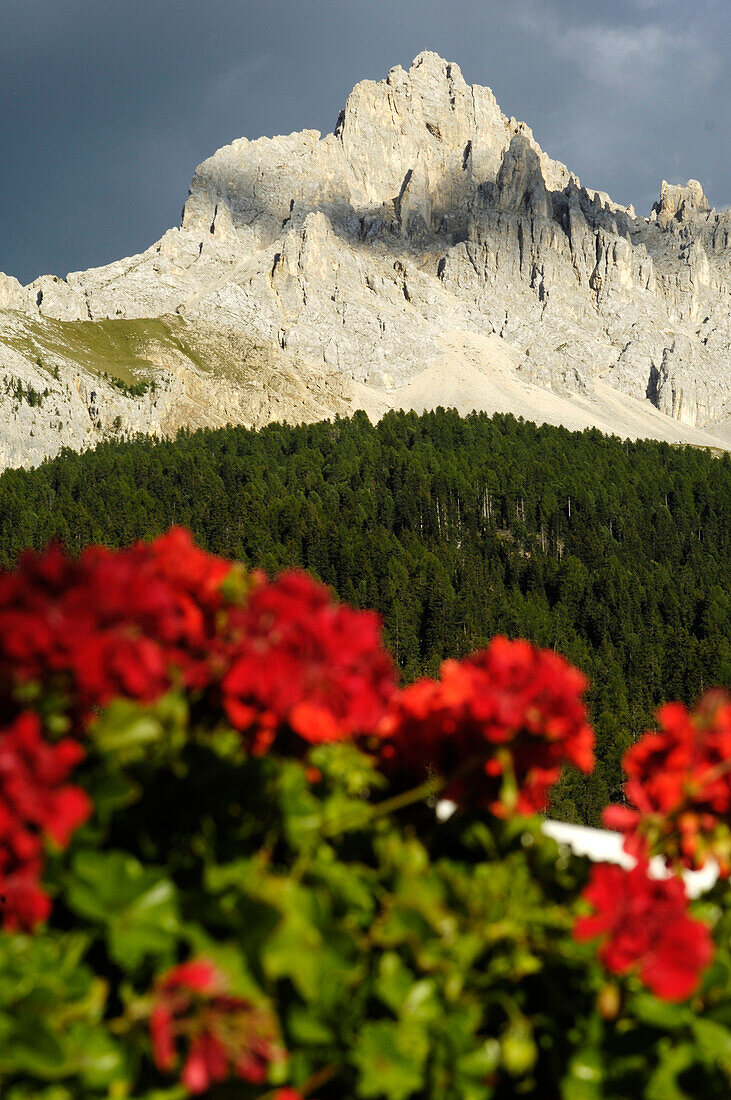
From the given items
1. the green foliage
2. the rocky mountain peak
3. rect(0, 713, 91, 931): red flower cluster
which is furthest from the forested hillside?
the rocky mountain peak

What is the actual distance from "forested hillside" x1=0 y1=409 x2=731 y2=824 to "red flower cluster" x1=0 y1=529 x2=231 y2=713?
6182 centimetres

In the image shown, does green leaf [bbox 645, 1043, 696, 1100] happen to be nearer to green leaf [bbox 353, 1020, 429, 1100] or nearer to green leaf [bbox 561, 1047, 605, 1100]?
green leaf [bbox 561, 1047, 605, 1100]

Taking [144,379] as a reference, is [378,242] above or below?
above

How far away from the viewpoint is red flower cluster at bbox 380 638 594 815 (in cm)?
190

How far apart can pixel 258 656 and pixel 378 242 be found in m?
180

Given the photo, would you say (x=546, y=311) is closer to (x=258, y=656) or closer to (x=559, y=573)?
(x=559, y=573)

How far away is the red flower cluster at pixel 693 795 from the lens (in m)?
1.87

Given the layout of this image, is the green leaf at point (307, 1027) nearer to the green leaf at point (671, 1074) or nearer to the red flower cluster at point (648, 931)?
the red flower cluster at point (648, 931)

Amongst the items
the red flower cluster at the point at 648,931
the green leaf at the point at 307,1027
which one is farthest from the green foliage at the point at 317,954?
the red flower cluster at the point at 648,931

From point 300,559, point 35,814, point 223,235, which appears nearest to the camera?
point 35,814

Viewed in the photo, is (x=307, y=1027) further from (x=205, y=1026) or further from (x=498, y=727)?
(x=498, y=727)

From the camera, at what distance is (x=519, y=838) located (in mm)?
2018

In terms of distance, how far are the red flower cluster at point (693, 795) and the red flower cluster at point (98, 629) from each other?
1.15 m

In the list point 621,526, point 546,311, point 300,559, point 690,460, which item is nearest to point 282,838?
point 300,559
